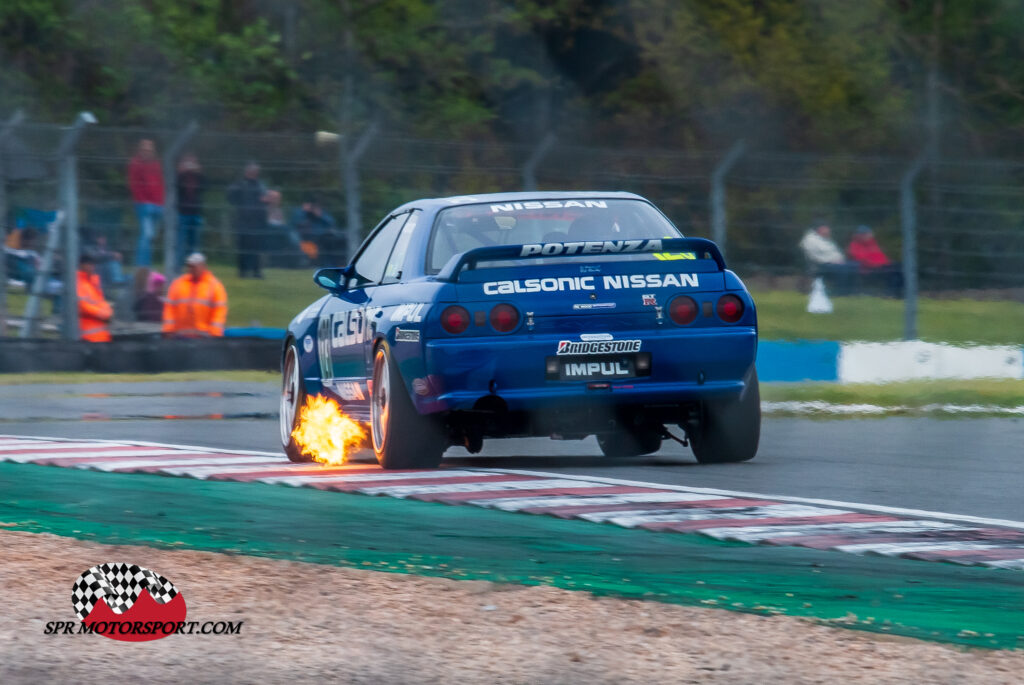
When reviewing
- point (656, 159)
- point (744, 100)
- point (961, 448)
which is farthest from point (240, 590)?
point (744, 100)

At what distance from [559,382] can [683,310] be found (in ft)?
2.22

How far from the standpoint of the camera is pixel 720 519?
24.6ft

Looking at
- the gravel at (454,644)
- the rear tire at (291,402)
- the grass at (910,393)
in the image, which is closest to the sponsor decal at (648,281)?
the rear tire at (291,402)

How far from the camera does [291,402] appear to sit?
35.8 feet

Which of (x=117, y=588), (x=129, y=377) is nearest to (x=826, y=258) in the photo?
(x=129, y=377)

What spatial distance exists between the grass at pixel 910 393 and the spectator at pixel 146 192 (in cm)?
743

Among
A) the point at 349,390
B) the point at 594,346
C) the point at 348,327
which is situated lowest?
the point at 349,390

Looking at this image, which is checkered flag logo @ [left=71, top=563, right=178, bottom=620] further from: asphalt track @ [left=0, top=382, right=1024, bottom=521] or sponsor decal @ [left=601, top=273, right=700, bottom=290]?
sponsor decal @ [left=601, top=273, right=700, bottom=290]

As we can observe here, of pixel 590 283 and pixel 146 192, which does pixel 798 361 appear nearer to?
pixel 146 192

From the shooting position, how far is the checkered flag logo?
544cm

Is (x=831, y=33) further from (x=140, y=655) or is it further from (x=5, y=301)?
(x=140, y=655)

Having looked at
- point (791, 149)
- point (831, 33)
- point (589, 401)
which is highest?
point (831, 33)

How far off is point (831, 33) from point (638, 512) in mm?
22622

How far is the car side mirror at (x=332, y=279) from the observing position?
33.3 ft
